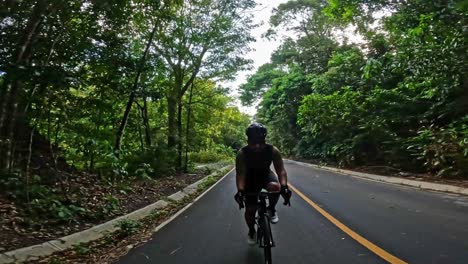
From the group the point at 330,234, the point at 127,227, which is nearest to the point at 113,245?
the point at 127,227

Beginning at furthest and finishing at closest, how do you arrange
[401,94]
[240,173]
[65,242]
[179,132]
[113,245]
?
1. [179,132]
2. [401,94]
3. [113,245]
4. [65,242]
5. [240,173]

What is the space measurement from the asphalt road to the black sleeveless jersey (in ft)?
4.18

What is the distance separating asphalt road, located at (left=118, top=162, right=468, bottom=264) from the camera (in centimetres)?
574

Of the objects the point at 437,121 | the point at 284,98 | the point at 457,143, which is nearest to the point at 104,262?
the point at 457,143

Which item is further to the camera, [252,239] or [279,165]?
[252,239]

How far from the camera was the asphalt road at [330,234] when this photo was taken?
574cm

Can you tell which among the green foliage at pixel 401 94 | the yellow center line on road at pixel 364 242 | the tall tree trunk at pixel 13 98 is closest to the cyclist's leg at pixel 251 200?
the yellow center line on road at pixel 364 242

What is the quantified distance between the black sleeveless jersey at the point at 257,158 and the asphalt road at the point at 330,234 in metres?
1.27

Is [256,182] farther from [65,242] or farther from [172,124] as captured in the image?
[172,124]

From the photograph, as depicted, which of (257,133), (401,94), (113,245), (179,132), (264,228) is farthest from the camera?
(179,132)

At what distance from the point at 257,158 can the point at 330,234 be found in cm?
250

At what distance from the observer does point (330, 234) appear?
7086mm

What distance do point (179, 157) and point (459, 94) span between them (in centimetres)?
1487

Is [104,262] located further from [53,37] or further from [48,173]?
[53,37]
